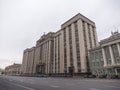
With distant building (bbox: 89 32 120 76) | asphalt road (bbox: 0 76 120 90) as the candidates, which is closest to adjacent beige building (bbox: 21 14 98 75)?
distant building (bbox: 89 32 120 76)

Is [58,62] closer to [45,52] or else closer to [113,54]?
[45,52]

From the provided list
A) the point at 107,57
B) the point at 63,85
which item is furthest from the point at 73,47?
the point at 63,85

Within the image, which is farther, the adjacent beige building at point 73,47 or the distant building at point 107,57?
the adjacent beige building at point 73,47

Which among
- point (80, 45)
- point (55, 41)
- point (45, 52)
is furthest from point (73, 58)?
point (45, 52)

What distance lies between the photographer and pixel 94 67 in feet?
172

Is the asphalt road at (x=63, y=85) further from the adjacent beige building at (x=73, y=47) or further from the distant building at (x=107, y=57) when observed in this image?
the adjacent beige building at (x=73, y=47)

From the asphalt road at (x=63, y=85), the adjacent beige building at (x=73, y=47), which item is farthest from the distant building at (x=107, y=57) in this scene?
the asphalt road at (x=63, y=85)

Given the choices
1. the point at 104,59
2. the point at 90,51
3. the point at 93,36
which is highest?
the point at 93,36

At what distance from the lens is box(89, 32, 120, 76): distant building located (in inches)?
1713

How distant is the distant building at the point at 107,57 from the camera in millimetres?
43500

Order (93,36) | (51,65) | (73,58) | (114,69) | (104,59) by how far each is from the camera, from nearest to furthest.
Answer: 1. (114,69)
2. (104,59)
3. (73,58)
4. (93,36)
5. (51,65)

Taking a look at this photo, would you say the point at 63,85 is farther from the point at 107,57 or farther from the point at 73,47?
the point at 73,47

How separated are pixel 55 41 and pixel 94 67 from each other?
40974 mm

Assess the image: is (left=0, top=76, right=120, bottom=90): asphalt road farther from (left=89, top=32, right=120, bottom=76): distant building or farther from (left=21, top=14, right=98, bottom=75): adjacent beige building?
(left=21, top=14, right=98, bottom=75): adjacent beige building
